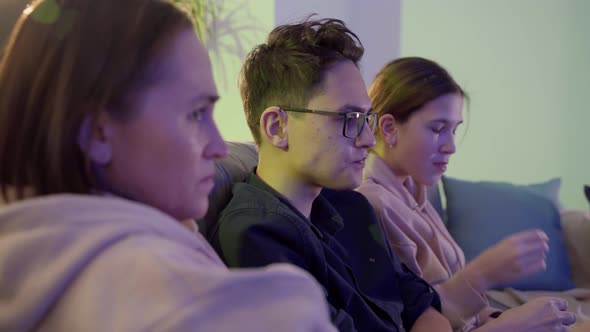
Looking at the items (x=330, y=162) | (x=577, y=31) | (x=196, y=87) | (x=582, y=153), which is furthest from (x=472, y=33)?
(x=196, y=87)

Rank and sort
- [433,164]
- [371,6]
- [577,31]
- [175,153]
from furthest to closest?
[577,31]
[371,6]
[433,164]
[175,153]

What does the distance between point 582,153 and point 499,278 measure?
2368 millimetres

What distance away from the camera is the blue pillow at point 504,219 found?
8.13 feet

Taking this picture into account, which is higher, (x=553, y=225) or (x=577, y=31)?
(x=577, y=31)

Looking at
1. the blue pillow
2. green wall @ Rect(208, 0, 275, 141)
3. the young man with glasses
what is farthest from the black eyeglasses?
green wall @ Rect(208, 0, 275, 141)

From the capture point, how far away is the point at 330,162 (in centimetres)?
136

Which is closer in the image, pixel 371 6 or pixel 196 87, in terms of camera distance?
pixel 196 87

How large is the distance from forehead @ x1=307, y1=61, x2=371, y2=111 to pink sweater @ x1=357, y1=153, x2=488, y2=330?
0.40 m

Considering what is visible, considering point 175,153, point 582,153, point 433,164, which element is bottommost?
point 582,153

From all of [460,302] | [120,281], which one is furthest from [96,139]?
[460,302]

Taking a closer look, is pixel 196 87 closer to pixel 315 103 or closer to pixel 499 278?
pixel 315 103

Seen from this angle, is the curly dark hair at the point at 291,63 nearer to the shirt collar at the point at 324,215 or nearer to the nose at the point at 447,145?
the shirt collar at the point at 324,215

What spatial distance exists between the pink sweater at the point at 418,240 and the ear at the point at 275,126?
432 mm

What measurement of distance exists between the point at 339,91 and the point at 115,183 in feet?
2.57
